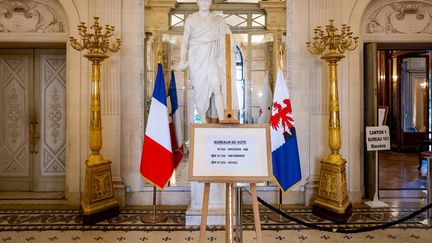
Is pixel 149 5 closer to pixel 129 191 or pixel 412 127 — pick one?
pixel 129 191

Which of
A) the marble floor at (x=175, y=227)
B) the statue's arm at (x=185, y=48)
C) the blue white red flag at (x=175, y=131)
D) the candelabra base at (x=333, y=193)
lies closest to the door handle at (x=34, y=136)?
the marble floor at (x=175, y=227)

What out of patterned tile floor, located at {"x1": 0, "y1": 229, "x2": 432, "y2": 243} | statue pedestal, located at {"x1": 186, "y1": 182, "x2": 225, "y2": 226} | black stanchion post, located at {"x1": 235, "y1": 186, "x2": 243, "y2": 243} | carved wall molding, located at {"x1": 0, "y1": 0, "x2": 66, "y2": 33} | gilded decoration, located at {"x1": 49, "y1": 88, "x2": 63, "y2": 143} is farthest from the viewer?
gilded decoration, located at {"x1": 49, "y1": 88, "x2": 63, "y2": 143}

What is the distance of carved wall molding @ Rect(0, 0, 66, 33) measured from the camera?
18.1 ft

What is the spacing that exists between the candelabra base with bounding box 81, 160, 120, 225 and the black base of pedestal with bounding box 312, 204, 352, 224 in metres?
2.82

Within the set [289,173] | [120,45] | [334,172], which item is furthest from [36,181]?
[334,172]

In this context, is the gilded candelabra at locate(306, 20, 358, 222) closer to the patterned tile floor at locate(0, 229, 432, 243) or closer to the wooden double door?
the patterned tile floor at locate(0, 229, 432, 243)

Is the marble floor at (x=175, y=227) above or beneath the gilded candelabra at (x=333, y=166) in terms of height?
beneath

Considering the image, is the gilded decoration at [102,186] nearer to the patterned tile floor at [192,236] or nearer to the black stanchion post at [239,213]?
the patterned tile floor at [192,236]

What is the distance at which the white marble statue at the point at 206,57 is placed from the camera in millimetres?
4426

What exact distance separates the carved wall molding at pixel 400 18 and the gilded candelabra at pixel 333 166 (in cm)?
126

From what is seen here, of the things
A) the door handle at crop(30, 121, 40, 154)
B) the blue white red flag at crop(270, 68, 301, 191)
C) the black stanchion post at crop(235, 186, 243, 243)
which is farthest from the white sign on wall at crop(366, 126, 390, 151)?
the door handle at crop(30, 121, 40, 154)

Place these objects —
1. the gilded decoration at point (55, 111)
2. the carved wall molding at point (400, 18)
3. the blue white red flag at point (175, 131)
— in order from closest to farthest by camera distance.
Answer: the blue white red flag at point (175, 131) < the carved wall molding at point (400, 18) < the gilded decoration at point (55, 111)

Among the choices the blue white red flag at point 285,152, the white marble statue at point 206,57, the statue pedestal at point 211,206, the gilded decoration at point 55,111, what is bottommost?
the statue pedestal at point 211,206

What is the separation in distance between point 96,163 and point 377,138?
4.14 metres
